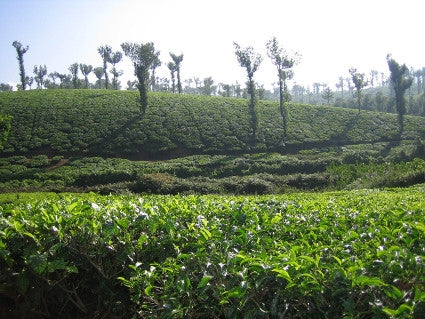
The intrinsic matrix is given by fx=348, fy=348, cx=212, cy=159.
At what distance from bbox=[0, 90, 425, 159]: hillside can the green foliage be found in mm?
31565

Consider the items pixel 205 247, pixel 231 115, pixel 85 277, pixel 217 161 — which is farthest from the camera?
pixel 231 115

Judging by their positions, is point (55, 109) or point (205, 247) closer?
point (205, 247)

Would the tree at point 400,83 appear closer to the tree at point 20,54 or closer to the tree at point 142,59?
the tree at point 142,59

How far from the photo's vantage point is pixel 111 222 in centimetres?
316

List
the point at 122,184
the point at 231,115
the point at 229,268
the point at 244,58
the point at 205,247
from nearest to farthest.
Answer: the point at 229,268 < the point at 205,247 < the point at 122,184 < the point at 244,58 < the point at 231,115

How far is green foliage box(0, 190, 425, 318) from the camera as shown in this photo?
216 cm

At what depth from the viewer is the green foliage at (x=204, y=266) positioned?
2.16 m

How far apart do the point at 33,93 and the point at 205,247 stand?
55.4 m

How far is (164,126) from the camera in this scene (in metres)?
40.8

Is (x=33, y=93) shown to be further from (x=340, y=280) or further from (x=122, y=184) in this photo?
(x=340, y=280)

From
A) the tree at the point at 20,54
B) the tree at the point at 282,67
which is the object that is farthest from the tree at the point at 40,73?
the tree at the point at 282,67

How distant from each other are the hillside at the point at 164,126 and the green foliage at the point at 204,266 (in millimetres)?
31565

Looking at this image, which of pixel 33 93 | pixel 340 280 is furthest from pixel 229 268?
pixel 33 93

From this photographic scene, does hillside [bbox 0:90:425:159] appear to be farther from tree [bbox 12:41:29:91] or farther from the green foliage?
the green foliage
